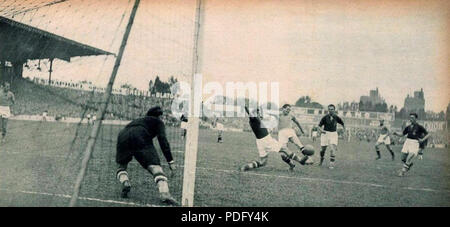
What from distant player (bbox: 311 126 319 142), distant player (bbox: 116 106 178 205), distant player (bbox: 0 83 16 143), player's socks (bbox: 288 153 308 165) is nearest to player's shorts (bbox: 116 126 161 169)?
distant player (bbox: 116 106 178 205)

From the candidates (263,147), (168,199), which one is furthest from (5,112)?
(263,147)

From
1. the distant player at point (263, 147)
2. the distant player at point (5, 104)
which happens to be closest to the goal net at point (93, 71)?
the distant player at point (5, 104)

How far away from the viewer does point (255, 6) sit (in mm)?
5055

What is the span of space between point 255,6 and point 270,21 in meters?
0.30

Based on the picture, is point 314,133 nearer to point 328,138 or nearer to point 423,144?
point 328,138

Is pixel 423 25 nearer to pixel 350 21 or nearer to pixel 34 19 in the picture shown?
pixel 350 21

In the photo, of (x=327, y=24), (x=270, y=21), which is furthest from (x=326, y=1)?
(x=270, y=21)

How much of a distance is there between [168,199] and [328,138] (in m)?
4.03

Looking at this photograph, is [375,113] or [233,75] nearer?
[233,75]

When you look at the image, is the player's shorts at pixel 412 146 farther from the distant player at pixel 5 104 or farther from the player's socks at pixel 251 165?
the distant player at pixel 5 104

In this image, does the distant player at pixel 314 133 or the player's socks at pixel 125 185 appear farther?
the distant player at pixel 314 133

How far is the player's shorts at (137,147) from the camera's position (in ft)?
13.9

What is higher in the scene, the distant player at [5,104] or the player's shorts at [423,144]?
the distant player at [5,104]
